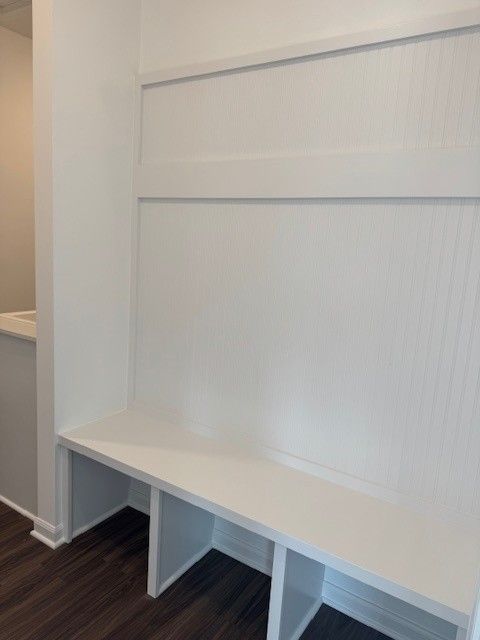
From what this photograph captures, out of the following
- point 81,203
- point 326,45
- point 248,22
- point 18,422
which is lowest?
point 18,422

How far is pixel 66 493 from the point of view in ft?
6.70

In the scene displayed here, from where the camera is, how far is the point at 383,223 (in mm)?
1551

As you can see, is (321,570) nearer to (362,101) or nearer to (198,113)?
(362,101)

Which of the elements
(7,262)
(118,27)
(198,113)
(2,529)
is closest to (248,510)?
(2,529)

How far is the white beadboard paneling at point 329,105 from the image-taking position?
4.58 feet

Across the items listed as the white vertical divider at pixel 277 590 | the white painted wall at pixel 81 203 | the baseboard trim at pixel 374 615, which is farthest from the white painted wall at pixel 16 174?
the baseboard trim at pixel 374 615

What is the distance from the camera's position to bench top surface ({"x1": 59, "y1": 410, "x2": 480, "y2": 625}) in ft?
4.18

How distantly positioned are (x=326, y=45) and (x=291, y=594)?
1.91 m

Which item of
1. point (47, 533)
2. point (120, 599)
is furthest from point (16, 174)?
point (120, 599)

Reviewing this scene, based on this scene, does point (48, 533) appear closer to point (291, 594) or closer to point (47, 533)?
point (47, 533)

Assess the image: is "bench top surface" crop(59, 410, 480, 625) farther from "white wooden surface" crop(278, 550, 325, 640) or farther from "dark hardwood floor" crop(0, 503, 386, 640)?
"dark hardwood floor" crop(0, 503, 386, 640)

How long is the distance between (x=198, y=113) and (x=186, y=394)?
4.04ft

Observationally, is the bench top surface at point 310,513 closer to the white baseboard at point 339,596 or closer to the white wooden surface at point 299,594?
the white wooden surface at point 299,594

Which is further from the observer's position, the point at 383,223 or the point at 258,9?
the point at 258,9
